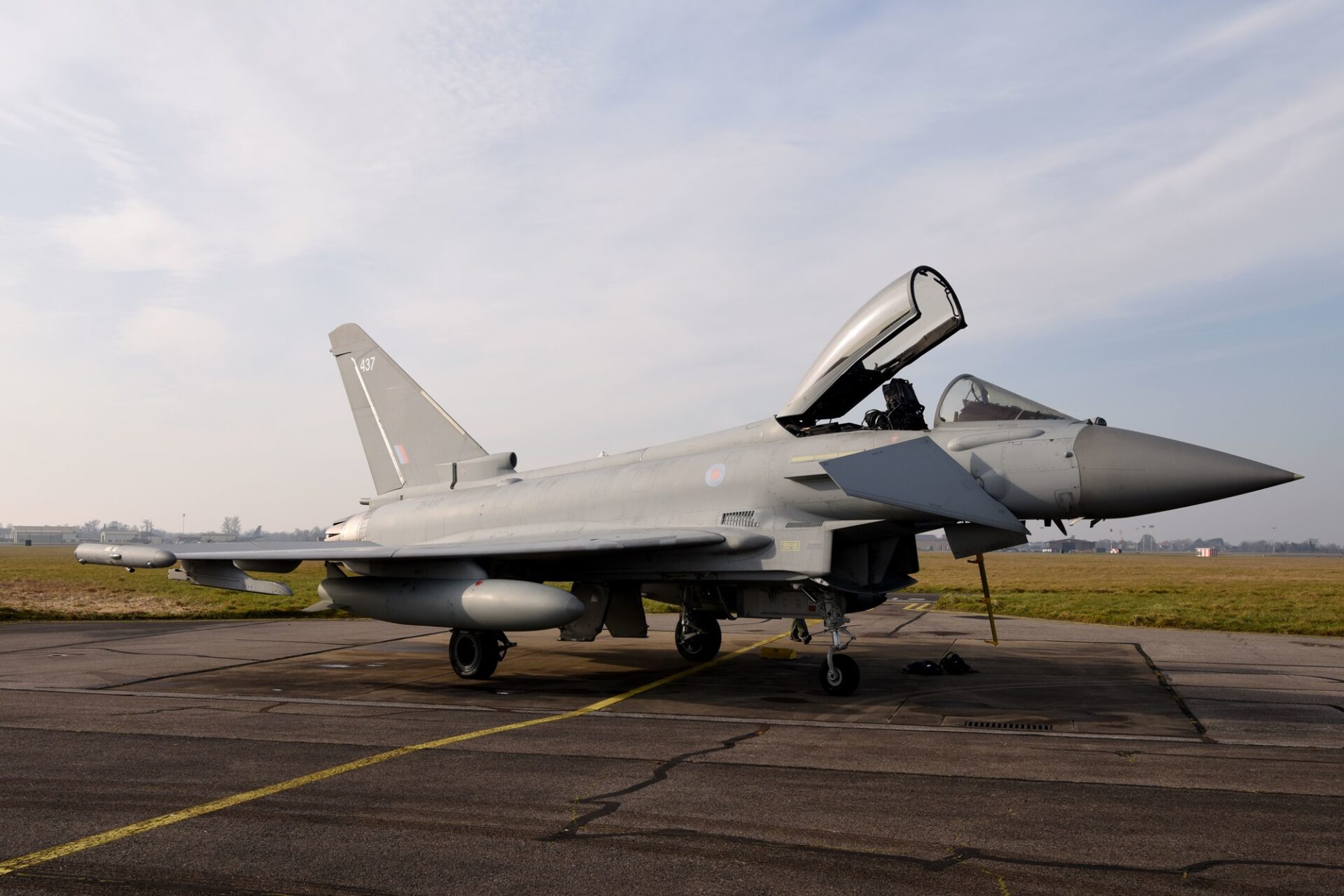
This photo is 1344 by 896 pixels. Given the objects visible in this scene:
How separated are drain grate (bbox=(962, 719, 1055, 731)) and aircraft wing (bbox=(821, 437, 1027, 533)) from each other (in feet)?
6.16

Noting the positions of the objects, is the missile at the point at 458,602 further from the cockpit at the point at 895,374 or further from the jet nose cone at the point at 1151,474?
the jet nose cone at the point at 1151,474

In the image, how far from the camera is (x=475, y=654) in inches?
446

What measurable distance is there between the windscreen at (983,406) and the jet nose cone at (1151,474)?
63cm

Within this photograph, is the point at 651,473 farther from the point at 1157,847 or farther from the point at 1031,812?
the point at 1157,847

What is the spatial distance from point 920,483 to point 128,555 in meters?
9.69

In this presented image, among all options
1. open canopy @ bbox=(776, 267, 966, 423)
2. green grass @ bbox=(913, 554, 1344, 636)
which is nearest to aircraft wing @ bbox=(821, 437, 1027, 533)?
open canopy @ bbox=(776, 267, 966, 423)

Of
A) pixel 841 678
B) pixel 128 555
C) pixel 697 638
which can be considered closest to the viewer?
pixel 841 678

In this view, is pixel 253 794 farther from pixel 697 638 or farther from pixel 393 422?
pixel 393 422

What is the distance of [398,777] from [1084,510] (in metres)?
6.72

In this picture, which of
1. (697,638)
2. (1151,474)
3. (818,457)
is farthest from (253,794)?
(697,638)

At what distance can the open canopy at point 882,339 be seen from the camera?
9805 mm

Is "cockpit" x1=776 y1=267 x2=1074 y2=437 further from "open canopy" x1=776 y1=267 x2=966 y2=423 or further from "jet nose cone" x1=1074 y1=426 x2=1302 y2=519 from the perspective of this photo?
"jet nose cone" x1=1074 y1=426 x2=1302 y2=519

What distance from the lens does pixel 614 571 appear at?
36.7 feet

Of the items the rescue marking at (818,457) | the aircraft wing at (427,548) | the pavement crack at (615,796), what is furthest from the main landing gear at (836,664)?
the pavement crack at (615,796)
